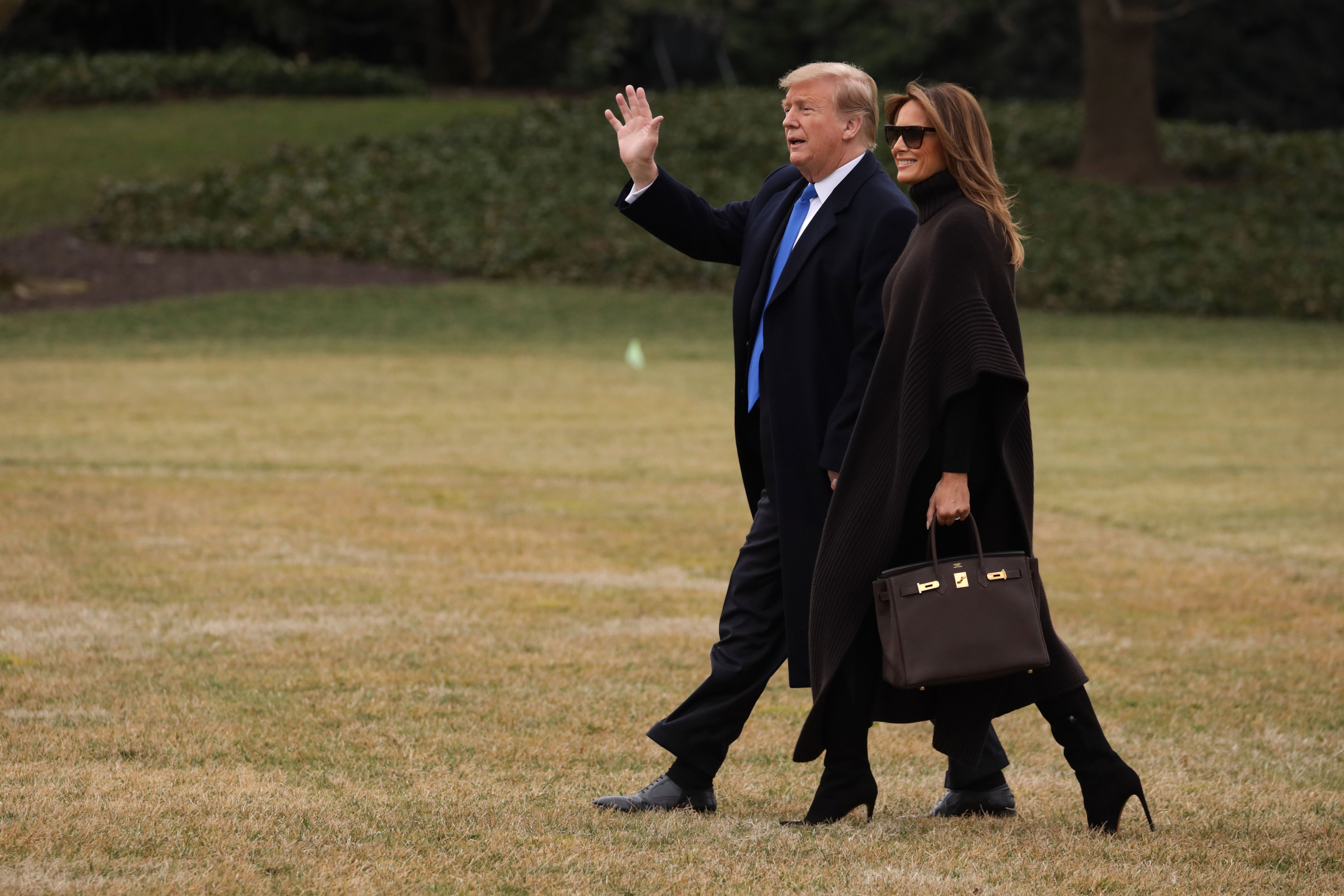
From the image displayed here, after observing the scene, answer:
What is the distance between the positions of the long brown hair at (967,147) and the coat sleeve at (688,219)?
695 mm

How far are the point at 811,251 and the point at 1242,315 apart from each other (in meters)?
23.3

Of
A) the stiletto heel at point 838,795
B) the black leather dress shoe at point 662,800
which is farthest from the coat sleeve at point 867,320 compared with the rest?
the black leather dress shoe at point 662,800

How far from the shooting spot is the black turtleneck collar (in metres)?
4.06

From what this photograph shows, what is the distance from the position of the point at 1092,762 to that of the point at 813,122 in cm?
187

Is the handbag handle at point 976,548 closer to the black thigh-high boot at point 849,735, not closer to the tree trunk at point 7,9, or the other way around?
the black thigh-high boot at point 849,735

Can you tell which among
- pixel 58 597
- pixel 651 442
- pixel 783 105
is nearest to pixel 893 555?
pixel 783 105

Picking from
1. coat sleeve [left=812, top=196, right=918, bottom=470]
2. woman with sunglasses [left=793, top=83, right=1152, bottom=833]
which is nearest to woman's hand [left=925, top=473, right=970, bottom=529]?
woman with sunglasses [left=793, top=83, right=1152, bottom=833]

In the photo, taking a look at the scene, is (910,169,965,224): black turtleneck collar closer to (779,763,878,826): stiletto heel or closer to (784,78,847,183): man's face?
(784,78,847,183): man's face

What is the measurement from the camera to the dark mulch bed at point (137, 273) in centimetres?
2359

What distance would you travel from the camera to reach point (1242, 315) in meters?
25.7

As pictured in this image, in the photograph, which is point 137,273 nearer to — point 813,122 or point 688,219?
point 688,219

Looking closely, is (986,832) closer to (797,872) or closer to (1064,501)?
(797,872)

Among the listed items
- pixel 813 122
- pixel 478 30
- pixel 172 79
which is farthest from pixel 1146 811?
pixel 478 30

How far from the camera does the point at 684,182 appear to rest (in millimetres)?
30469
